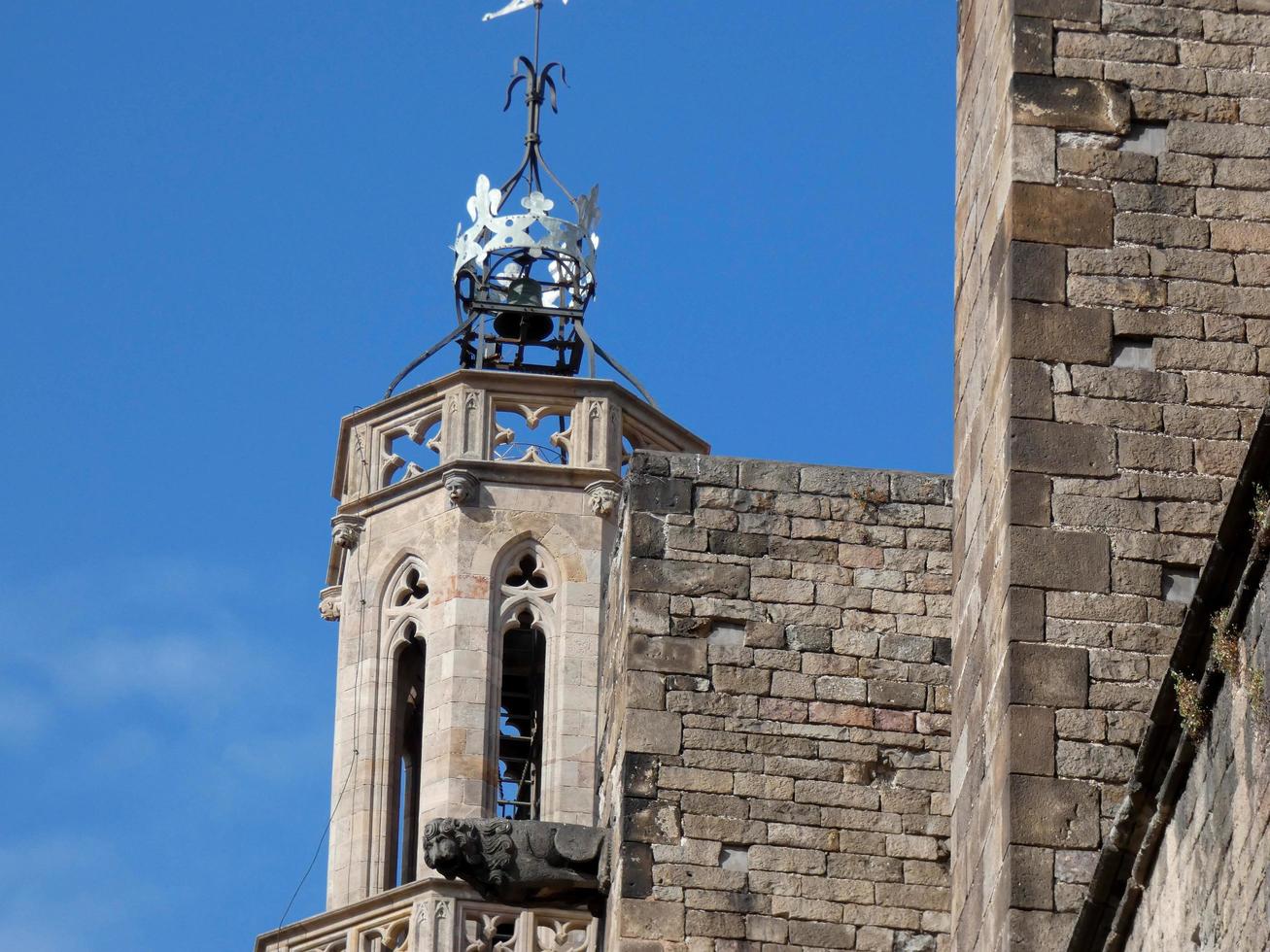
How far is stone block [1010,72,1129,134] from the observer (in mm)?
13789

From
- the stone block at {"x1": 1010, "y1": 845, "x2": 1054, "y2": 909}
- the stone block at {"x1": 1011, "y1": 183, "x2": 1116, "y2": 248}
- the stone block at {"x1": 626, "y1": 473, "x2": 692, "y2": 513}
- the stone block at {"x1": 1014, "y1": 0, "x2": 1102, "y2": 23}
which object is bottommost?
the stone block at {"x1": 1010, "y1": 845, "x2": 1054, "y2": 909}

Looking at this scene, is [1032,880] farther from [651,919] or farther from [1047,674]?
[651,919]

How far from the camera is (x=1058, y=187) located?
1369 centimetres

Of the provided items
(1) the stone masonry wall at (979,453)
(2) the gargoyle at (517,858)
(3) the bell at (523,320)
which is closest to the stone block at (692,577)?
(2) the gargoyle at (517,858)

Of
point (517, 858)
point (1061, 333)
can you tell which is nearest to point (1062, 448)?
point (1061, 333)

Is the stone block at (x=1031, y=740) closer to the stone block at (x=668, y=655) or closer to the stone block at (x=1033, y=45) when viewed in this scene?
the stone block at (x=1033, y=45)

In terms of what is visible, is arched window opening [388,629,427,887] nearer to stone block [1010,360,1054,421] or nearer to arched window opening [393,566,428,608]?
arched window opening [393,566,428,608]

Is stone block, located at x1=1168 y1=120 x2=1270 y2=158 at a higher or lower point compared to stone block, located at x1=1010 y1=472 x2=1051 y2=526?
higher

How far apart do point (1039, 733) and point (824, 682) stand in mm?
3605

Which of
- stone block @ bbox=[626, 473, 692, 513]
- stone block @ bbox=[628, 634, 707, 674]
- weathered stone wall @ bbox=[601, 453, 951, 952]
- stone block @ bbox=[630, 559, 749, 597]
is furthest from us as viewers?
stone block @ bbox=[626, 473, 692, 513]

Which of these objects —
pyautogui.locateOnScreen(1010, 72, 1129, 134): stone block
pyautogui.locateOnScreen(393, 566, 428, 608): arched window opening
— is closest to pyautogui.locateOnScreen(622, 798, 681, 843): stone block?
pyautogui.locateOnScreen(1010, 72, 1129, 134): stone block

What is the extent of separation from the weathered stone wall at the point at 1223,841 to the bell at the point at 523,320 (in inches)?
670

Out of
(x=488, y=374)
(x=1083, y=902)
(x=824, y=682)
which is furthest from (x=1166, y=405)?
(x=488, y=374)

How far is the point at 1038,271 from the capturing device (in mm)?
13539
